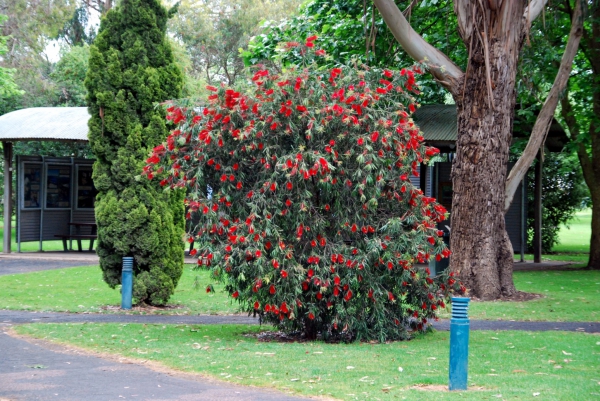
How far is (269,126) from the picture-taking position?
10266 mm

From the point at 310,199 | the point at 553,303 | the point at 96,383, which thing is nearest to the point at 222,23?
the point at 553,303

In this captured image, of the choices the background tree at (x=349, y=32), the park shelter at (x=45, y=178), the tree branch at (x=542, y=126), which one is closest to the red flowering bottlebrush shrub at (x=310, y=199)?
the tree branch at (x=542, y=126)

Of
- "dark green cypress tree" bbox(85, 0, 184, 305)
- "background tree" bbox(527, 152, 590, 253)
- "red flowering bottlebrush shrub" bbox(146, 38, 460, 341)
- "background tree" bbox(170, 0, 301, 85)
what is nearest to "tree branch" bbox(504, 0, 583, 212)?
"red flowering bottlebrush shrub" bbox(146, 38, 460, 341)

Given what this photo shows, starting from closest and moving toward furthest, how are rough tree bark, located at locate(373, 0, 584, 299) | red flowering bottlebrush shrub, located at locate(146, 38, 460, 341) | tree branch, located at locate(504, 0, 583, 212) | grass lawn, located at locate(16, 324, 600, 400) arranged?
grass lawn, located at locate(16, 324, 600, 400) → red flowering bottlebrush shrub, located at locate(146, 38, 460, 341) → rough tree bark, located at locate(373, 0, 584, 299) → tree branch, located at locate(504, 0, 583, 212)

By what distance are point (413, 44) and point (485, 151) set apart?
8.18 ft

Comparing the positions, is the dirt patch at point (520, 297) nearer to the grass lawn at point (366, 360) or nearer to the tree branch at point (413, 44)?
the grass lawn at point (366, 360)

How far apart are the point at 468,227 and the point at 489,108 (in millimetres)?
2303

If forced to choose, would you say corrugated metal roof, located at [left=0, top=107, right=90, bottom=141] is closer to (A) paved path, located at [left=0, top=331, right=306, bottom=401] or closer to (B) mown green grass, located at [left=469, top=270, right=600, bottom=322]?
(B) mown green grass, located at [left=469, top=270, right=600, bottom=322]

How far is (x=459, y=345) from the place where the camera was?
7.49 m

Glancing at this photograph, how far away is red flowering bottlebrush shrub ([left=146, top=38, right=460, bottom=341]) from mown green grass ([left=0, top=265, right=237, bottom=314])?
254 centimetres

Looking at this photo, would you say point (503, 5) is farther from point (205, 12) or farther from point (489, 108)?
point (205, 12)

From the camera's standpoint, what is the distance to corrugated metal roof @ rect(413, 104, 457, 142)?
21.1 metres

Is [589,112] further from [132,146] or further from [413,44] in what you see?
[132,146]

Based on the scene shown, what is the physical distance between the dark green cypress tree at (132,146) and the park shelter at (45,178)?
913 centimetres
